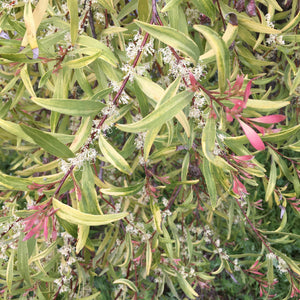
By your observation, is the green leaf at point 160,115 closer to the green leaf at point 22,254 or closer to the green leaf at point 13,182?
the green leaf at point 13,182

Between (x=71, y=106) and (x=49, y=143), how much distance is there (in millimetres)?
77

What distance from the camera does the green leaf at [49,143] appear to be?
533 mm

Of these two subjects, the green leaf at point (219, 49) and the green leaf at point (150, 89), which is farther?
the green leaf at point (150, 89)

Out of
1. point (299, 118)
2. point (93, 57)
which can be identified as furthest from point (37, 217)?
point (299, 118)

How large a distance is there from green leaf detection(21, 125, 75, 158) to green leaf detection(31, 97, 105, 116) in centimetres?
5

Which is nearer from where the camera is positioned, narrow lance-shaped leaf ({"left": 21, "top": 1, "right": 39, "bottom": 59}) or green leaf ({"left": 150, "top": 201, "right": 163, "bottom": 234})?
narrow lance-shaped leaf ({"left": 21, "top": 1, "right": 39, "bottom": 59})

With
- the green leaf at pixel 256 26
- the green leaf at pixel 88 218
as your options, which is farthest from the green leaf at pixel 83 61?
the green leaf at pixel 256 26

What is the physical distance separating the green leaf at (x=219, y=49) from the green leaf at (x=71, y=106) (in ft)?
0.75

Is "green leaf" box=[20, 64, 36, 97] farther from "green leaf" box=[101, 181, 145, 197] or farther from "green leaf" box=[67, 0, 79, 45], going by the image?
→ "green leaf" box=[101, 181, 145, 197]

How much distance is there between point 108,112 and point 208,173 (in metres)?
0.25

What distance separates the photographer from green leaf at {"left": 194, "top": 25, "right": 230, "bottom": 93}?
1.43 feet

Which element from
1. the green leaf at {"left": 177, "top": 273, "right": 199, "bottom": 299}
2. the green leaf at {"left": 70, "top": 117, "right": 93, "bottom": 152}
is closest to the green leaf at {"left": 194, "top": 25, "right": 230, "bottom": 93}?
the green leaf at {"left": 70, "top": 117, "right": 93, "bottom": 152}

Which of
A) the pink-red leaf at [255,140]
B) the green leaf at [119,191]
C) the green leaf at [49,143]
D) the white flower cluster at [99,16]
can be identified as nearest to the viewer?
the pink-red leaf at [255,140]

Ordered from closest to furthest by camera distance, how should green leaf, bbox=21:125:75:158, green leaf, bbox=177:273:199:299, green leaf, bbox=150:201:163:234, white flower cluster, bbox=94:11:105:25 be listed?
1. green leaf, bbox=21:125:75:158
2. green leaf, bbox=150:201:163:234
3. white flower cluster, bbox=94:11:105:25
4. green leaf, bbox=177:273:199:299
